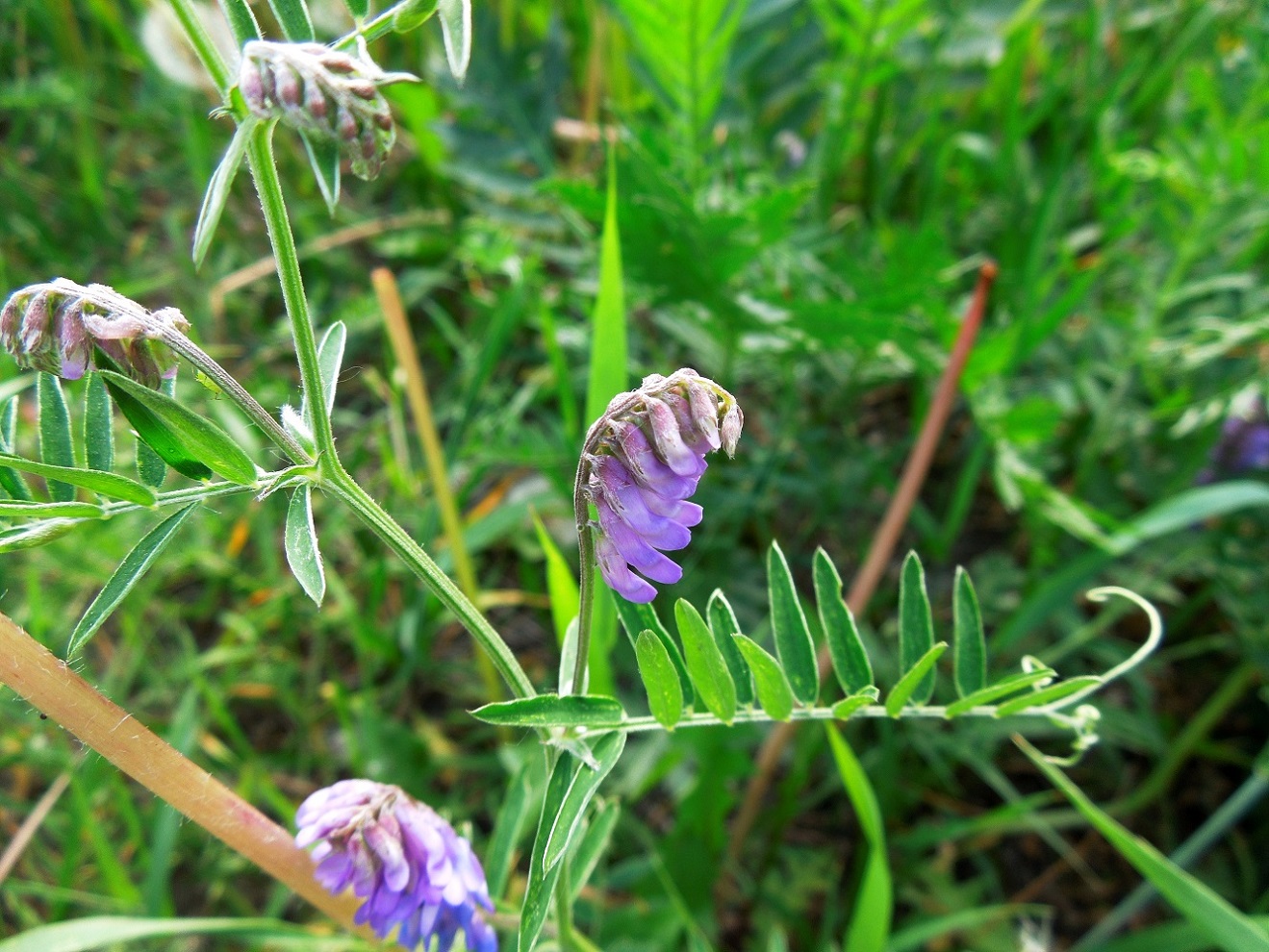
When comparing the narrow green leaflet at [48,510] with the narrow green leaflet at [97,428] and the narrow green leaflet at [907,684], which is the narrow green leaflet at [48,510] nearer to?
the narrow green leaflet at [97,428]

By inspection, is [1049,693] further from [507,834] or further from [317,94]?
[317,94]

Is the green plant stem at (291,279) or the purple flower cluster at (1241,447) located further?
the purple flower cluster at (1241,447)

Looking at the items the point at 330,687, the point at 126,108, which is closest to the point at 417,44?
the point at 126,108

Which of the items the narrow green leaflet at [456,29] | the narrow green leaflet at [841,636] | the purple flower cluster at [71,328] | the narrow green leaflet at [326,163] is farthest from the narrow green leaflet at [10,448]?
the narrow green leaflet at [841,636]

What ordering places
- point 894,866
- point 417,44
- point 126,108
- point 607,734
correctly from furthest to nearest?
1. point 126,108
2. point 417,44
3. point 894,866
4. point 607,734

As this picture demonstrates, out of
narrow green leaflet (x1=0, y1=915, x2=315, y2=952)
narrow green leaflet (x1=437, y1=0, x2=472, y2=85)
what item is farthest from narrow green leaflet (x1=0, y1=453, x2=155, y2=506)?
narrow green leaflet (x1=0, y1=915, x2=315, y2=952)

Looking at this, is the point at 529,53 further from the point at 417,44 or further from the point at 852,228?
the point at 852,228

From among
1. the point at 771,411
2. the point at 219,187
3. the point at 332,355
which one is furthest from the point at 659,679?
the point at 771,411
